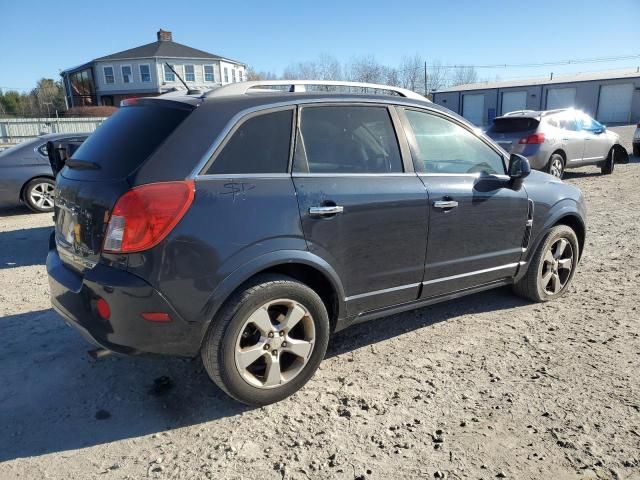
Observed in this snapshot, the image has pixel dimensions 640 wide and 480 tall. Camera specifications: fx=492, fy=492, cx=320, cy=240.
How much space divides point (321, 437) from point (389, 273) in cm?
119

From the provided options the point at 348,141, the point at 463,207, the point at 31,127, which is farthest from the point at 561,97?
the point at 348,141

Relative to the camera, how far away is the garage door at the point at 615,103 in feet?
125

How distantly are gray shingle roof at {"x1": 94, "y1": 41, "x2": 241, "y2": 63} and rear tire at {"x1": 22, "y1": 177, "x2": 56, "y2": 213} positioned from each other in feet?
140

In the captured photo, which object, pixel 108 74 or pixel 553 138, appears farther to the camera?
pixel 108 74

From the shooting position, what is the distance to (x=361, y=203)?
315cm

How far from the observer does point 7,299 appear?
15.5 ft

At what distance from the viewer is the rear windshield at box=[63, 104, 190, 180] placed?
107 inches

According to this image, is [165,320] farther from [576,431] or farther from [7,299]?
[7,299]

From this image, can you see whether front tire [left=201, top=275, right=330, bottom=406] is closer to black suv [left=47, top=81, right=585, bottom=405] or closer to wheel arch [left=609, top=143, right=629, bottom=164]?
black suv [left=47, top=81, right=585, bottom=405]

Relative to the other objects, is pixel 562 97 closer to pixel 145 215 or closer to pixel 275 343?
pixel 275 343

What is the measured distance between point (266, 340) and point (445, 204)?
1610 millimetres

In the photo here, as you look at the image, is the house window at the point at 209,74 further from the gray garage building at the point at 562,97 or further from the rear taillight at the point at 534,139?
the rear taillight at the point at 534,139

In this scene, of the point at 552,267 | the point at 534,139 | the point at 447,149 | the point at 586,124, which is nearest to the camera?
the point at 447,149

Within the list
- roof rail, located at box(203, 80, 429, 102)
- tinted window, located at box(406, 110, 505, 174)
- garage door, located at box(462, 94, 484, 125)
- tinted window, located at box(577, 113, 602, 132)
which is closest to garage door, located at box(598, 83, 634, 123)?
garage door, located at box(462, 94, 484, 125)
